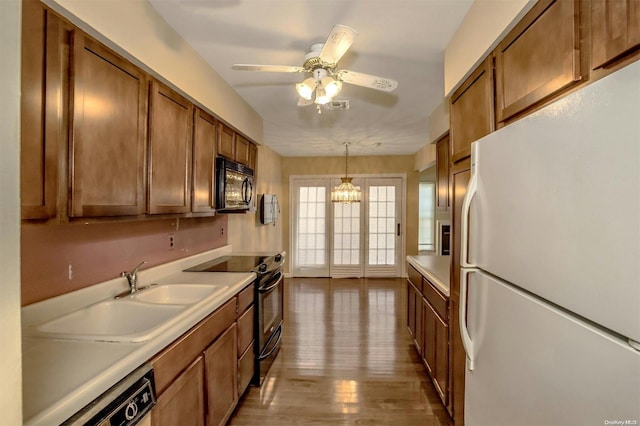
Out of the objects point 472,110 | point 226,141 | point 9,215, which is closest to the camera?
point 9,215

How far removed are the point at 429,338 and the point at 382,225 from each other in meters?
3.66

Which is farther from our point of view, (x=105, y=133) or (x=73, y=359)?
(x=105, y=133)

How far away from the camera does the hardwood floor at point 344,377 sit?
2010mm

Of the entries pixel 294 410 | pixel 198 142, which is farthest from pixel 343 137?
pixel 294 410

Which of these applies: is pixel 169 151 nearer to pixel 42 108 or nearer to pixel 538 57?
pixel 42 108

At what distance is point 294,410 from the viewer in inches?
80.9

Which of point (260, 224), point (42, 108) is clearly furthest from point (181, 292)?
point (260, 224)

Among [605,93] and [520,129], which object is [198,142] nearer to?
[520,129]

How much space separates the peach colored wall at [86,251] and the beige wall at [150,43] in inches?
35.0

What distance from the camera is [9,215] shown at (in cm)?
52

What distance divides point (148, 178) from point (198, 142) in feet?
2.05

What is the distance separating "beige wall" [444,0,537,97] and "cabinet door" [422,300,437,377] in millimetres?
1648

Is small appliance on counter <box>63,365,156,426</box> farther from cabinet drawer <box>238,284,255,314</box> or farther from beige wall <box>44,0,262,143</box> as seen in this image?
beige wall <box>44,0,262,143</box>

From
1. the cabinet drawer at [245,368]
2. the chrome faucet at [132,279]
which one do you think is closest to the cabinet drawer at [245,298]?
the cabinet drawer at [245,368]
